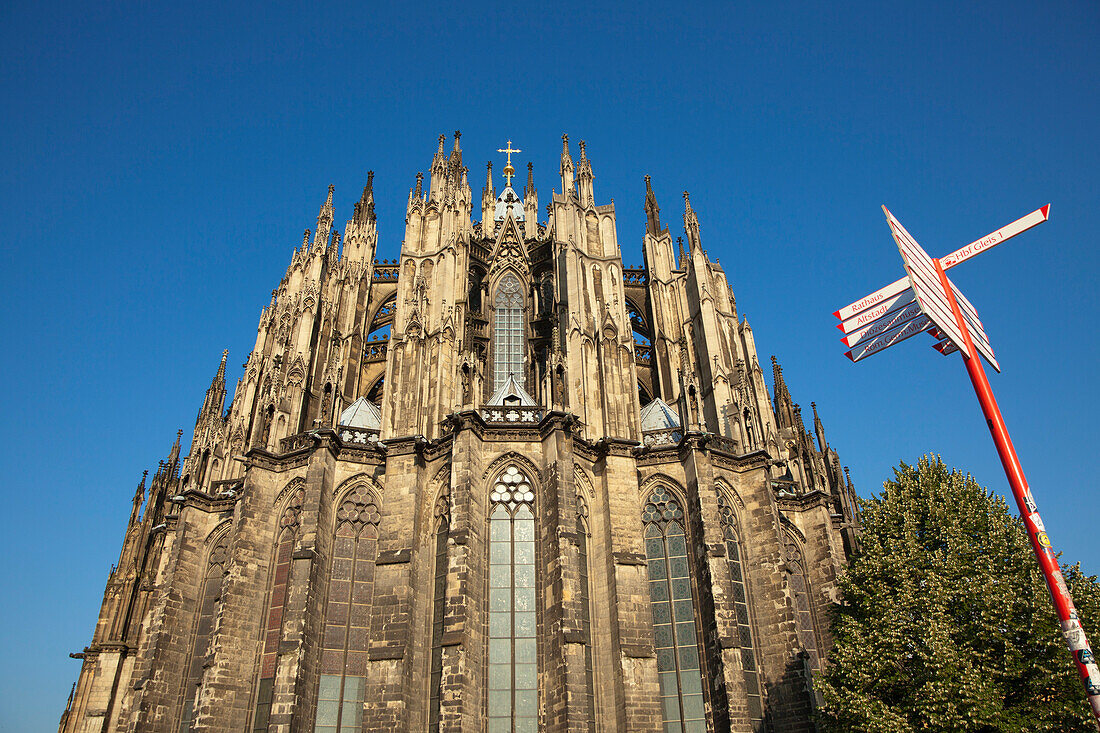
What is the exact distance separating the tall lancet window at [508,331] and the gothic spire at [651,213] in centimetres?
733

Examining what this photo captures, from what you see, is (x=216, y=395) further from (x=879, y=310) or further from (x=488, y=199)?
(x=879, y=310)

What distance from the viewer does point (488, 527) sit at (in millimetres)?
24391

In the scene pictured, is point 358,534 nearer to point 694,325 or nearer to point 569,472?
point 569,472

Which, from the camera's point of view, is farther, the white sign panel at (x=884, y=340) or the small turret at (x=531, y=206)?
the small turret at (x=531, y=206)

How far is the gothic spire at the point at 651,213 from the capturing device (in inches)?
1451

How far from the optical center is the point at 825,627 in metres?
27.8

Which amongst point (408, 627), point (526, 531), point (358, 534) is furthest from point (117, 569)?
point (526, 531)

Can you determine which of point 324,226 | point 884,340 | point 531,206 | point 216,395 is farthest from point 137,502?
point 884,340

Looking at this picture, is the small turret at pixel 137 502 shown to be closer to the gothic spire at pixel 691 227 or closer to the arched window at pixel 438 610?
the arched window at pixel 438 610

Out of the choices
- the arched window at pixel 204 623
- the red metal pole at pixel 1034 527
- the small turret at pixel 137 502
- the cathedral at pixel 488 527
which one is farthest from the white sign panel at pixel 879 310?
the small turret at pixel 137 502

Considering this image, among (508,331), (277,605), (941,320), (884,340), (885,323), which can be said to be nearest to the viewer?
(941,320)

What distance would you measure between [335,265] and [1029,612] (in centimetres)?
2936

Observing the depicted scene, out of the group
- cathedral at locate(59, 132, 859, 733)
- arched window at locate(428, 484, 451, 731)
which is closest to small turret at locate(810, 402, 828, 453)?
cathedral at locate(59, 132, 859, 733)

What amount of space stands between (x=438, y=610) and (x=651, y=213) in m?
22.6
